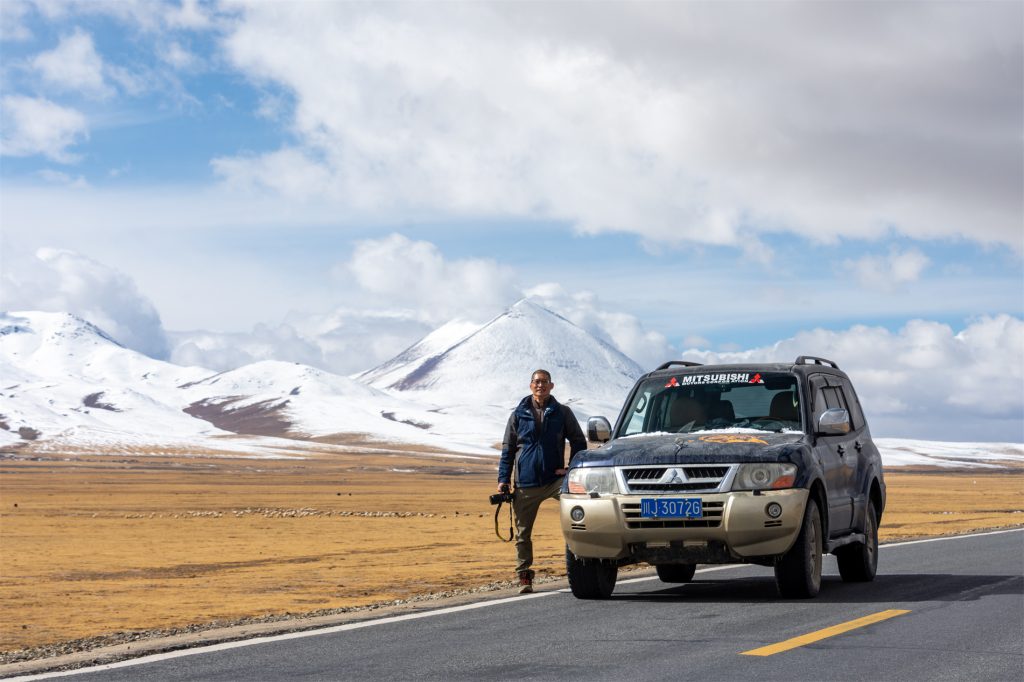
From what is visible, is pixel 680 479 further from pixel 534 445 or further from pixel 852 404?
pixel 852 404

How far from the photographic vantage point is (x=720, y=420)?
12.8m

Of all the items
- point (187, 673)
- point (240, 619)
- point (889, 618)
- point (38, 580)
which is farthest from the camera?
point (38, 580)

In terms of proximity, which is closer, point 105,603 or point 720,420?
point 720,420

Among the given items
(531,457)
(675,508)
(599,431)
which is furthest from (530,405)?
(675,508)

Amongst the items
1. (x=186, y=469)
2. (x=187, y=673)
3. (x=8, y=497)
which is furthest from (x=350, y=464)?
(x=187, y=673)

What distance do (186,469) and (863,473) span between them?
123 m

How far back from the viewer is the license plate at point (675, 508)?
37.4 feet

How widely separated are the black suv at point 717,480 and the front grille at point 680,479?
1 cm

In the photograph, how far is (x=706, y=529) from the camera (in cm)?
1137

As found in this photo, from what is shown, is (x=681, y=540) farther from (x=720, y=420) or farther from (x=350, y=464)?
(x=350, y=464)

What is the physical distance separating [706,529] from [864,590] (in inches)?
112

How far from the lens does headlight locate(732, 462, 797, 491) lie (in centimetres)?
1148

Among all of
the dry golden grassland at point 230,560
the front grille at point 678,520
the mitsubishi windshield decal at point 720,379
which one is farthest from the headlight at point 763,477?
the dry golden grassland at point 230,560

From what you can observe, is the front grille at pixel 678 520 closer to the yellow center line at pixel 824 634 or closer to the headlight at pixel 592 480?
the headlight at pixel 592 480
